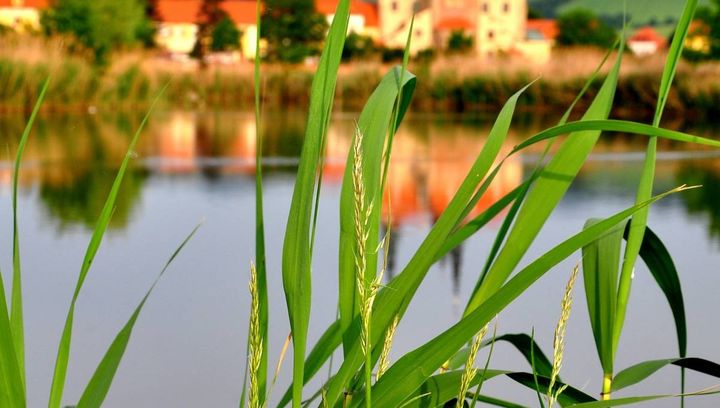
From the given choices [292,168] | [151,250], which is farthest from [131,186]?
[151,250]

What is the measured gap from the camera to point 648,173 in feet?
3.30

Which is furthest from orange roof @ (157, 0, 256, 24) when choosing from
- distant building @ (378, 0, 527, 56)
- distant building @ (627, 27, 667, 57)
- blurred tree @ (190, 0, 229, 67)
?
distant building @ (627, 27, 667, 57)

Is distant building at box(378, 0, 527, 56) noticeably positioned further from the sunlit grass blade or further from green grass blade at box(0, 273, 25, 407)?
green grass blade at box(0, 273, 25, 407)

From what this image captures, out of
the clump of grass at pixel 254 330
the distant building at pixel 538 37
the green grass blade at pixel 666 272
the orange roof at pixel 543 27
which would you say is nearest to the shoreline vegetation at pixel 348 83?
the green grass blade at pixel 666 272

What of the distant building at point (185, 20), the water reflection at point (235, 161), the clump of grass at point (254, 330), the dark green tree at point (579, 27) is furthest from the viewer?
the distant building at point (185, 20)

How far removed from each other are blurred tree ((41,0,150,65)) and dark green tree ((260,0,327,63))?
58.0ft

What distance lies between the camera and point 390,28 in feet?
189

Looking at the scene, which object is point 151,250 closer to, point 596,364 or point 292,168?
point 596,364

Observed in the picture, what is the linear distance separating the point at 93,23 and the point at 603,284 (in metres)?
17.3

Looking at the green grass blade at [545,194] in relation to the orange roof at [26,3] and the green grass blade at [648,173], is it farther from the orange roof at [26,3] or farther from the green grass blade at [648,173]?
the orange roof at [26,3]

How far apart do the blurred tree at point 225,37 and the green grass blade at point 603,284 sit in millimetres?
40550

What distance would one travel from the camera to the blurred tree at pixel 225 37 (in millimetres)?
40969

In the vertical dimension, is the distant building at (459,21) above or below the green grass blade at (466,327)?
below

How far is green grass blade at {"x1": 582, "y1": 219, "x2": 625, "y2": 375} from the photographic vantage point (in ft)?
3.52
